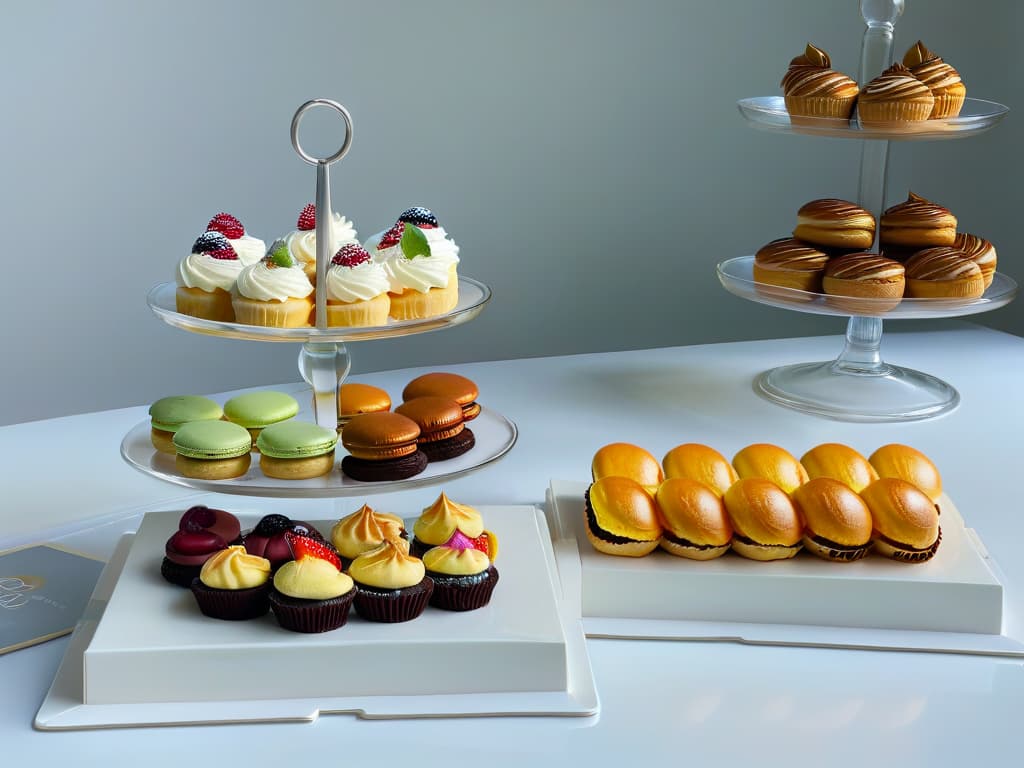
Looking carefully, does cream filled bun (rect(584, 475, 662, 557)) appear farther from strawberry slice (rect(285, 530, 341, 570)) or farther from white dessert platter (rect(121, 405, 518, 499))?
strawberry slice (rect(285, 530, 341, 570))

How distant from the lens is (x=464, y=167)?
9.43 feet

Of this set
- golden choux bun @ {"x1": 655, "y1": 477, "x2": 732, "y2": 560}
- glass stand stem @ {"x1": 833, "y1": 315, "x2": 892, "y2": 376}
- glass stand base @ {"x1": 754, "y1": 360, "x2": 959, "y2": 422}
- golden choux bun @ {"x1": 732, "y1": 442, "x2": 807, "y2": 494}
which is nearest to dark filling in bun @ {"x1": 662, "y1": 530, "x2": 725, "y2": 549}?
golden choux bun @ {"x1": 655, "y1": 477, "x2": 732, "y2": 560}

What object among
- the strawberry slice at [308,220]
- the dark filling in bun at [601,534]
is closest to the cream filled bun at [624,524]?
the dark filling in bun at [601,534]

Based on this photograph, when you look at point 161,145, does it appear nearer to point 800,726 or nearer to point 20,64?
point 20,64

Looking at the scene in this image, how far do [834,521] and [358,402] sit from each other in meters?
0.49

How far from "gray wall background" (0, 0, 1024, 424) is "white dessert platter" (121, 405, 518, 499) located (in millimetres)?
1548

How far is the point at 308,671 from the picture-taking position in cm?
99

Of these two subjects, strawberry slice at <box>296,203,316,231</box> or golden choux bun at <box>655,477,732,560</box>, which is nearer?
golden choux bun at <box>655,477,732,560</box>

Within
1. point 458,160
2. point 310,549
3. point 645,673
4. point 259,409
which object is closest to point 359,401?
point 259,409

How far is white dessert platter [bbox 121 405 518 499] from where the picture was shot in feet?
3.52

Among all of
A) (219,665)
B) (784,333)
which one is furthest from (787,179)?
(219,665)

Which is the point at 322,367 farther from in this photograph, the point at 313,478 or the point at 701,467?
the point at 701,467

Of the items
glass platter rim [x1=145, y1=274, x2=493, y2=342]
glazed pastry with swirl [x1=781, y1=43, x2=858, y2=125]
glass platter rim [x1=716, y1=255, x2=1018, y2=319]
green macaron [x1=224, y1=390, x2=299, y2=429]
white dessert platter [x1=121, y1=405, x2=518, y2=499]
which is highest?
glazed pastry with swirl [x1=781, y1=43, x2=858, y2=125]

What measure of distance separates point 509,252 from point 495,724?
208 centimetres
